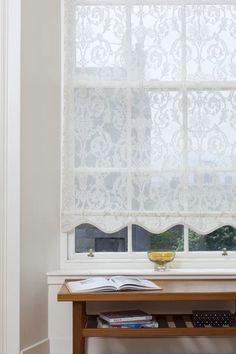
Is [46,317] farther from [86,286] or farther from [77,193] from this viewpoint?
[77,193]

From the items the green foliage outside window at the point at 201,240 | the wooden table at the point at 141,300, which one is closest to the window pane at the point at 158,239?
the green foliage outside window at the point at 201,240

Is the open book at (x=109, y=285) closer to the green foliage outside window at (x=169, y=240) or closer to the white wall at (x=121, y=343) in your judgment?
the white wall at (x=121, y=343)

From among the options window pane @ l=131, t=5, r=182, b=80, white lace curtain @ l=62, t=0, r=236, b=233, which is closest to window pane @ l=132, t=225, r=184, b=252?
white lace curtain @ l=62, t=0, r=236, b=233

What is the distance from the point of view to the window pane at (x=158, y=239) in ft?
11.5

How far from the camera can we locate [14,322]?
2965 mm

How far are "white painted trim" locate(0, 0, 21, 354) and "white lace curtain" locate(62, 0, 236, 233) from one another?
19.0 inches

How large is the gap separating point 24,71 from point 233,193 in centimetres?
145

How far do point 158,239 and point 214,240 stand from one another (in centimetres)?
35

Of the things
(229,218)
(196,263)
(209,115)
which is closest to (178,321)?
(196,263)

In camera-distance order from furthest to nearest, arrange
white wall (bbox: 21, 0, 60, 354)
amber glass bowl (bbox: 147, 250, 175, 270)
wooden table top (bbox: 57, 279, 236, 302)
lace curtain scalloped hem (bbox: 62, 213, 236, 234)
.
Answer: lace curtain scalloped hem (bbox: 62, 213, 236, 234), amber glass bowl (bbox: 147, 250, 175, 270), white wall (bbox: 21, 0, 60, 354), wooden table top (bbox: 57, 279, 236, 302)

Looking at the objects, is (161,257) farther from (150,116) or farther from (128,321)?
(150,116)

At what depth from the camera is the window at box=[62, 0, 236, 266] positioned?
134 inches

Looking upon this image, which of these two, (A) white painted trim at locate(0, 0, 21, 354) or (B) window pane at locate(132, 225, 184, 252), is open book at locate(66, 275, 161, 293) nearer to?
(A) white painted trim at locate(0, 0, 21, 354)

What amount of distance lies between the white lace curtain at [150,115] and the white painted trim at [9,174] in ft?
1.58
